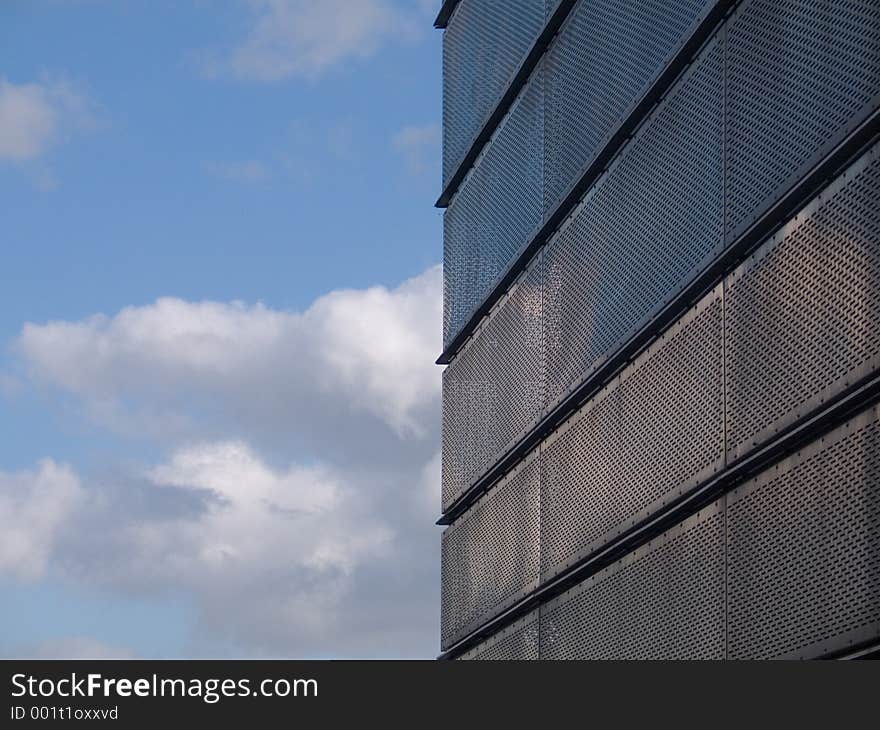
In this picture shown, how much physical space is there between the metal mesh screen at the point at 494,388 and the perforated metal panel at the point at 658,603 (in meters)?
3.49

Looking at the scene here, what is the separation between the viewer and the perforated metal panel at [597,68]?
18500mm

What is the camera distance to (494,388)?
80.6 ft

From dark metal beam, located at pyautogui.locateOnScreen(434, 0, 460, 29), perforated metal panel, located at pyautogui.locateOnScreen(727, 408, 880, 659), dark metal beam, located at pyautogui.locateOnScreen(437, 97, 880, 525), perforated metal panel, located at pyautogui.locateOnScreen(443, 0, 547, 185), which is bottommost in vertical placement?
perforated metal panel, located at pyautogui.locateOnScreen(727, 408, 880, 659)

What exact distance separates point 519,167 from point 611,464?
6455 millimetres

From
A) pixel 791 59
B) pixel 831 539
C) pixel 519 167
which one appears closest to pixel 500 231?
pixel 519 167

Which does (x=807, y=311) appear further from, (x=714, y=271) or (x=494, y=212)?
(x=494, y=212)

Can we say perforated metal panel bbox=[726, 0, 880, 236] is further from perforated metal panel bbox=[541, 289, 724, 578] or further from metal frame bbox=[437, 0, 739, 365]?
perforated metal panel bbox=[541, 289, 724, 578]

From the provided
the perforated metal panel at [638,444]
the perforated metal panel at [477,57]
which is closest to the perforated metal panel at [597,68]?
the perforated metal panel at [477,57]

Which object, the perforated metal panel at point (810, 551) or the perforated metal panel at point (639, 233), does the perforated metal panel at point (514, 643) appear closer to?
the perforated metal panel at point (639, 233)

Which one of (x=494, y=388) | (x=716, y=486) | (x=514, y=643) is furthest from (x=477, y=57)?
Answer: (x=716, y=486)

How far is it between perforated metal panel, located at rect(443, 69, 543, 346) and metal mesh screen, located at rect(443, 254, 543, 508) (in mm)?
637

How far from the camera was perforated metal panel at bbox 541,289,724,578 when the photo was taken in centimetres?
1641

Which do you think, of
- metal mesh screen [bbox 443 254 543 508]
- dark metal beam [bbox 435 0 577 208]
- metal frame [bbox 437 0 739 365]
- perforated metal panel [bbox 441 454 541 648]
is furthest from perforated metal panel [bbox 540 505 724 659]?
dark metal beam [bbox 435 0 577 208]

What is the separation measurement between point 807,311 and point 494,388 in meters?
10.4
